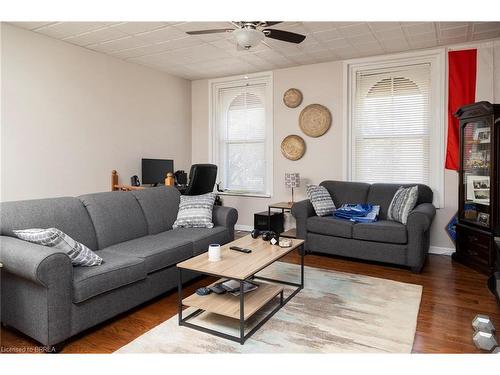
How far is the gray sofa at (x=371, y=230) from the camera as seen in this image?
144 inches

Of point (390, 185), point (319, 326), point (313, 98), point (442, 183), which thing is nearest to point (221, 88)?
point (313, 98)

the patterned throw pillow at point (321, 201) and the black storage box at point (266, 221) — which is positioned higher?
the patterned throw pillow at point (321, 201)

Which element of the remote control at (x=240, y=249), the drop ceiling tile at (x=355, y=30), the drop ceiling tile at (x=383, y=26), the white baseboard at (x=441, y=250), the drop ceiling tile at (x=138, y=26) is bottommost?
the white baseboard at (x=441, y=250)

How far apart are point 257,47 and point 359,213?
2.41 meters

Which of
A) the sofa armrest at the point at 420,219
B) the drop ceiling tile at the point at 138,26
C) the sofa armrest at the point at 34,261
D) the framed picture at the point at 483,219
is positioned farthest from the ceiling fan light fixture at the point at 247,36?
the framed picture at the point at 483,219

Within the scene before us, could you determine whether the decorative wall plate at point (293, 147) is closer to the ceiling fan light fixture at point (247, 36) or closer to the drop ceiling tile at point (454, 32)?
the drop ceiling tile at point (454, 32)

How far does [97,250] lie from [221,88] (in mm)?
3866

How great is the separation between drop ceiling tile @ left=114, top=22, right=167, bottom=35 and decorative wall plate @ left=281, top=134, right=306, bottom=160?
8.13 feet

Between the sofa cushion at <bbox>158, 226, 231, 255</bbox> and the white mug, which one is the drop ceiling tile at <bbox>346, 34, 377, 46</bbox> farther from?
the white mug

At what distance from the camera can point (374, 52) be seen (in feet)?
14.8

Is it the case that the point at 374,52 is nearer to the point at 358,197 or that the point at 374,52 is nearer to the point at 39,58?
the point at 358,197

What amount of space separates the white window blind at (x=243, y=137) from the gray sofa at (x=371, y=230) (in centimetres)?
133

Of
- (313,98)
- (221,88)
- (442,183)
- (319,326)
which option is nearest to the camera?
(319,326)

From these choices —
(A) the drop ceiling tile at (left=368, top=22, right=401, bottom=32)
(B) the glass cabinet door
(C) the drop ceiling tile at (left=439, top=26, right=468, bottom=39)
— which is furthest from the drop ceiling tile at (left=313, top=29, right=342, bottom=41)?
(B) the glass cabinet door
